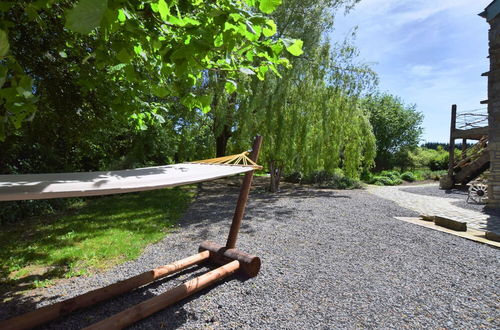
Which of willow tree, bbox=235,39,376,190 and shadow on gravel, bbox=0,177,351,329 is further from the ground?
willow tree, bbox=235,39,376,190

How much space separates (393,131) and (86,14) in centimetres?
2553

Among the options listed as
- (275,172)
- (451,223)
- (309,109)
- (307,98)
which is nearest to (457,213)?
(451,223)

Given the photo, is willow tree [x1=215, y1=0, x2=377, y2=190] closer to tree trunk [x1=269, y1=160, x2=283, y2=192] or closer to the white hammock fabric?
tree trunk [x1=269, y1=160, x2=283, y2=192]

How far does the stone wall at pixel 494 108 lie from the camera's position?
7.71 m

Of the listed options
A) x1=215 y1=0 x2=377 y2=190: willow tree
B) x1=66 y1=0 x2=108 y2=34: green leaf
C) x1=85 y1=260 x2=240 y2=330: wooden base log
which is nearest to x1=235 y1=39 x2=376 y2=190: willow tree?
x1=215 y1=0 x2=377 y2=190: willow tree

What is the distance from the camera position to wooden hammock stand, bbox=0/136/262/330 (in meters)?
2.06

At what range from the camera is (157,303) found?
236 centimetres

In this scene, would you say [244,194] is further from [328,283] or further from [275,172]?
[275,172]

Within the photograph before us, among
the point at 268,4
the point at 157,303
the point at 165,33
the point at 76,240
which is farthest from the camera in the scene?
the point at 76,240

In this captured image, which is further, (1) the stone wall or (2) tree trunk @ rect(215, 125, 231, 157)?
(2) tree trunk @ rect(215, 125, 231, 157)

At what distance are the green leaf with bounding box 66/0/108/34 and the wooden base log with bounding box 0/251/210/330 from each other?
2270 mm

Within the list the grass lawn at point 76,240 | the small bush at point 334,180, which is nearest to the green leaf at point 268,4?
the grass lawn at point 76,240

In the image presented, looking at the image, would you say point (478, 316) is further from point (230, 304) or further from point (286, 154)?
point (286, 154)

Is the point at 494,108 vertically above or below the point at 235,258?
above
